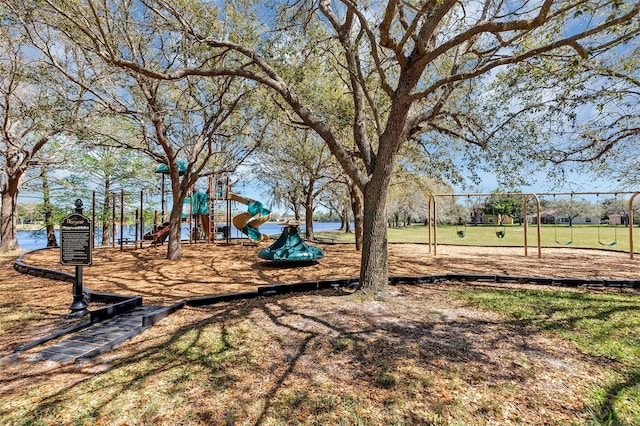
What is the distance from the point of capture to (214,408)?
7.60 ft

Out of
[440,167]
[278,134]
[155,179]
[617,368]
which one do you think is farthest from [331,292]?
[155,179]

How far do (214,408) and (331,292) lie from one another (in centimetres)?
362

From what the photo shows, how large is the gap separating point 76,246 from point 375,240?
465cm

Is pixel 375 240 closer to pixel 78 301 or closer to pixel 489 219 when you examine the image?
pixel 78 301

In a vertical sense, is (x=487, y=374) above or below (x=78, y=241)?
below

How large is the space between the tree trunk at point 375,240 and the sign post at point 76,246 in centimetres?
432

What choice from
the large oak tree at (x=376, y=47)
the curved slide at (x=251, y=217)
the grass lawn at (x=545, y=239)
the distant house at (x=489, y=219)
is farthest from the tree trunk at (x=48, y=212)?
the distant house at (x=489, y=219)

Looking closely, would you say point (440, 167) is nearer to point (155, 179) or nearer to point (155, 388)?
point (155, 388)

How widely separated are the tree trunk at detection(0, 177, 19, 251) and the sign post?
40.0ft

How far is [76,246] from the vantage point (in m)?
4.56

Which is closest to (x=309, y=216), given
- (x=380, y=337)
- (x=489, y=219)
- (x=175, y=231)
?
(x=175, y=231)

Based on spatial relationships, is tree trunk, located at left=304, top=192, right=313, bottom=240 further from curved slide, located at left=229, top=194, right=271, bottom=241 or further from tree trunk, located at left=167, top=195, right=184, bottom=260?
tree trunk, located at left=167, top=195, right=184, bottom=260

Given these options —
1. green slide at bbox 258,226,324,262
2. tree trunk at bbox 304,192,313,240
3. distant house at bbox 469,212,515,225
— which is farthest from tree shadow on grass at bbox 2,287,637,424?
distant house at bbox 469,212,515,225

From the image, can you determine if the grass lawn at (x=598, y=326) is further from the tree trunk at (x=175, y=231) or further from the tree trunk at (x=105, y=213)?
the tree trunk at (x=105, y=213)
